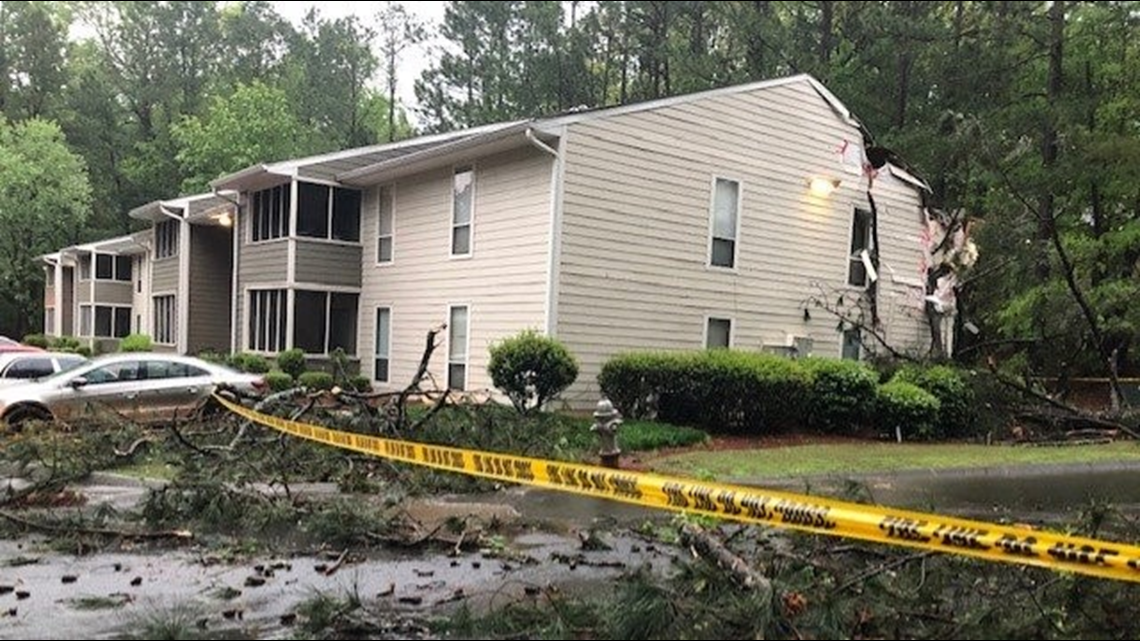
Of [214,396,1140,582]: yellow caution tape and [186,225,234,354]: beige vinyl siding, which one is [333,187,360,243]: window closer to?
[186,225,234,354]: beige vinyl siding

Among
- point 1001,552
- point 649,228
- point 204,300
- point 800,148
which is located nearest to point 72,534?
point 1001,552

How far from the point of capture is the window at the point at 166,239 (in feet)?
96.2

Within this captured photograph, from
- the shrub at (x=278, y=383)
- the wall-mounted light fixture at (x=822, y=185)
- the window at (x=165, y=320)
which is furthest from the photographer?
the window at (x=165, y=320)

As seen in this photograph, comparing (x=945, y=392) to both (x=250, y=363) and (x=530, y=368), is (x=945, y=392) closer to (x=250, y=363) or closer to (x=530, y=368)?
(x=530, y=368)

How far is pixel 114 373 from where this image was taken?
13.4 metres

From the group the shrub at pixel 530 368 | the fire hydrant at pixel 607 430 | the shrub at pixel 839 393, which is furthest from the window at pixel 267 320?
the fire hydrant at pixel 607 430

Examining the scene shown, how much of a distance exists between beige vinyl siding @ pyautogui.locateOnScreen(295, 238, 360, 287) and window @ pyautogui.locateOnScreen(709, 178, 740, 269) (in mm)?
8354

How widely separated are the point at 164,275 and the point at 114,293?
35.6 ft

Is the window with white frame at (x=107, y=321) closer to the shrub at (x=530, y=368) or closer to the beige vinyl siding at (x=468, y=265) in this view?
the beige vinyl siding at (x=468, y=265)

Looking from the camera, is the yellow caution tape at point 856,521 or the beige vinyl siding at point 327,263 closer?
the yellow caution tape at point 856,521

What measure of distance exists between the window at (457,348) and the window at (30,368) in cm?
684

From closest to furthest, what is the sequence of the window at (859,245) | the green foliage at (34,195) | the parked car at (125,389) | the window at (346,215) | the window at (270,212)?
the parked car at (125,389) < the window at (859,245) < the window at (346,215) < the window at (270,212) < the green foliage at (34,195)

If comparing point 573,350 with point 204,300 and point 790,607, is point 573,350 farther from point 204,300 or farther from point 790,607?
point 204,300

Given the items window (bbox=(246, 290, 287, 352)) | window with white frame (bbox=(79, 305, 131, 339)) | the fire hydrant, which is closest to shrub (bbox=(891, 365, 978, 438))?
the fire hydrant
